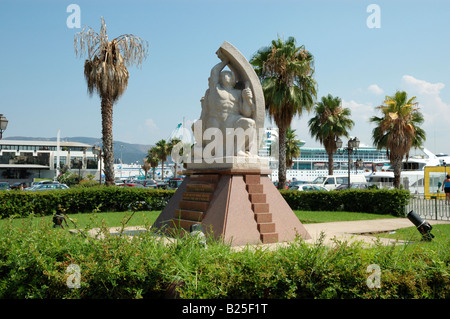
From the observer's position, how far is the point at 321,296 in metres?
3.29

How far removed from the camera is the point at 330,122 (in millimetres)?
29375

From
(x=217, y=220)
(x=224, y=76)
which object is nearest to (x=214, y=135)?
(x=224, y=76)

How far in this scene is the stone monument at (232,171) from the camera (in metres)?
7.50

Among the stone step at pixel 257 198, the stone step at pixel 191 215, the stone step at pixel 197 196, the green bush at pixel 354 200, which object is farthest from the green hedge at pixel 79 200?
the stone step at pixel 257 198

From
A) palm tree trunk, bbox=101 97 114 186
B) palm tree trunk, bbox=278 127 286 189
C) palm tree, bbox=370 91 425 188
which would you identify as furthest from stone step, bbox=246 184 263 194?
palm tree, bbox=370 91 425 188

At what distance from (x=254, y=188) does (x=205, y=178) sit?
1217mm

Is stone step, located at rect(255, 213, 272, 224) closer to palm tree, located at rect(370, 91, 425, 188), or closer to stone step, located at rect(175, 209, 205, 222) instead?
stone step, located at rect(175, 209, 205, 222)

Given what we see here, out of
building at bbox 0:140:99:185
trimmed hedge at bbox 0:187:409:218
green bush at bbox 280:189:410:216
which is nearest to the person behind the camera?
trimmed hedge at bbox 0:187:409:218

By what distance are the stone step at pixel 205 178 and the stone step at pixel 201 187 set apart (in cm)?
11

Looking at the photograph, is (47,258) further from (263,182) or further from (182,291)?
(263,182)

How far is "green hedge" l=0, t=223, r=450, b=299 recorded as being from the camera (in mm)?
3340

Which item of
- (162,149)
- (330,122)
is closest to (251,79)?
(330,122)

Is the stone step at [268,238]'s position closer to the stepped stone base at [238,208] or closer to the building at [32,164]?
the stepped stone base at [238,208]

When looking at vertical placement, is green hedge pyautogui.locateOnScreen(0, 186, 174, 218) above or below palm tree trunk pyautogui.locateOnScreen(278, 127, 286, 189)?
below
